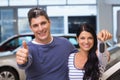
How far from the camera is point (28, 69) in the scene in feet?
9.53

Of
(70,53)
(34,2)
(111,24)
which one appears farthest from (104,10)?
(70,53)

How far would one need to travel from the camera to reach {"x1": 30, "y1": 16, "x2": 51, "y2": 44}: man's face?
9.40 feet

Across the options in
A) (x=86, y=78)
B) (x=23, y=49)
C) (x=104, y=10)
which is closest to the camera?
(x=23, y=49)

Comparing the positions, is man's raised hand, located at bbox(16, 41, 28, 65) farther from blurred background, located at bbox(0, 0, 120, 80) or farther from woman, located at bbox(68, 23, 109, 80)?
blurred background, located at bbox(0, 0, 120, 80)

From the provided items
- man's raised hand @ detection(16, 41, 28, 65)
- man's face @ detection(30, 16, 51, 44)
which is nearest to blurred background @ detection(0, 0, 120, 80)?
man's face @ detection(30, 16, 51, 44)

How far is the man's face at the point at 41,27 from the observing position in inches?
113

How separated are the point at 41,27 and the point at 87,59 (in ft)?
1.37

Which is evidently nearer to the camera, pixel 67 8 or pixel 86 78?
pixel 86 78

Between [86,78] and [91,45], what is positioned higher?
[91,45]

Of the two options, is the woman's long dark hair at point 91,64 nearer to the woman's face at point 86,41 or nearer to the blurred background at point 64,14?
the woman's face at point 86,41

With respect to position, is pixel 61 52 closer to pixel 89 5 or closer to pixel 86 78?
pixel 86 78

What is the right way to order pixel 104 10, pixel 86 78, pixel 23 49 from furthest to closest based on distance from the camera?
pixel 104 10 < pixel 86 78 < pixel 23 49

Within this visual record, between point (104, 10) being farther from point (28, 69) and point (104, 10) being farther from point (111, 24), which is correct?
point (28, 69)

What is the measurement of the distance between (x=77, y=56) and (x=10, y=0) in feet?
59.5
